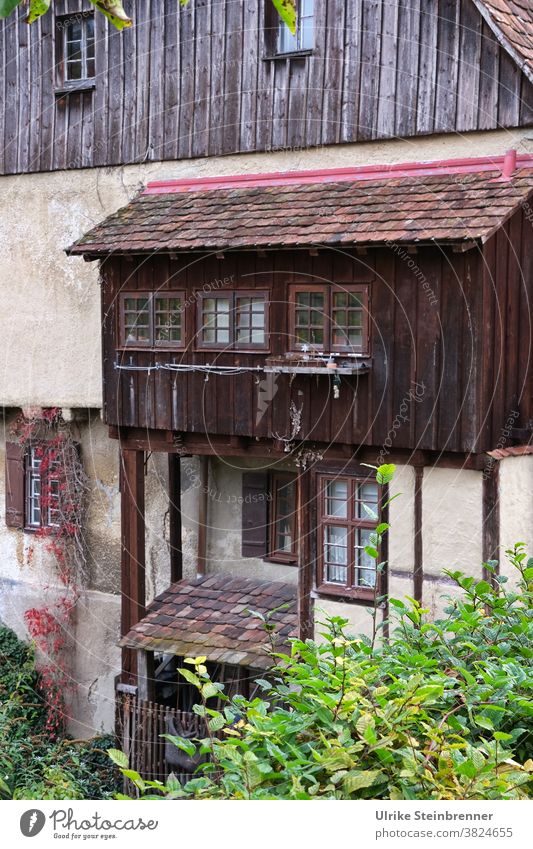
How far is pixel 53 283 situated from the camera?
15031 millimetres

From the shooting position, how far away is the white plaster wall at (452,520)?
10758 mm

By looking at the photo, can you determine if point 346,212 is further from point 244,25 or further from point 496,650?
point 496,650

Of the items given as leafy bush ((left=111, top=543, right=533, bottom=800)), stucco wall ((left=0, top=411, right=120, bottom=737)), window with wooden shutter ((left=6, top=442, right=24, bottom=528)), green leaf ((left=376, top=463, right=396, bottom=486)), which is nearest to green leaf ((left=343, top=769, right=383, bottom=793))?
leafy bush ((left=111, top=543, right=533, bottom=800))

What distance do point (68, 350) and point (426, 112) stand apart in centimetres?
580

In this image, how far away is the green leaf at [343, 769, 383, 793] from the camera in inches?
161

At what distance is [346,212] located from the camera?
36.9 ft

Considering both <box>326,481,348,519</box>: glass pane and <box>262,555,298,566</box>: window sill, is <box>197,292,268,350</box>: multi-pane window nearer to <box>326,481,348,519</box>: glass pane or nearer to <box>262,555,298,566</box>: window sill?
<box>326,481,348,519</box>: glass pane

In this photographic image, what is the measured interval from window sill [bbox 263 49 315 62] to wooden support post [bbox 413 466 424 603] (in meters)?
4.50

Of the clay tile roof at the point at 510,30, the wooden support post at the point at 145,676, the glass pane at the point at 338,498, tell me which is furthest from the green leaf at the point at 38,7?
the wooden support post at the point at 145,676

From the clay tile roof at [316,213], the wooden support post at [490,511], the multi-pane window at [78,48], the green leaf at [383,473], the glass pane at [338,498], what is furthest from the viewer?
the multi-pane window at [78,48]

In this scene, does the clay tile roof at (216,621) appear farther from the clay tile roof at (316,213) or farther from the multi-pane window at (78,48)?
the multi-pane window at (78,48)

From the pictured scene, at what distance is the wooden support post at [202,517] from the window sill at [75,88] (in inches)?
184

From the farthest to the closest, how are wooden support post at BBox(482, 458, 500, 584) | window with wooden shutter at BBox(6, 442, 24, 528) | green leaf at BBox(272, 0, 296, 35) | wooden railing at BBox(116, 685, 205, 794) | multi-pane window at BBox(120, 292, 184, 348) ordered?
1. window with wooden shutter at BBox(6, 442, 24, 528)
2. wooden railing at BBox(116, 685, 205, 794)
3. multi-pane window at BBox(120, 292, 184, 348)
4. wooden support post at BBox(482, 458, 500, 584)
5. green leaf at BBox(272, 0, 296, 35)
